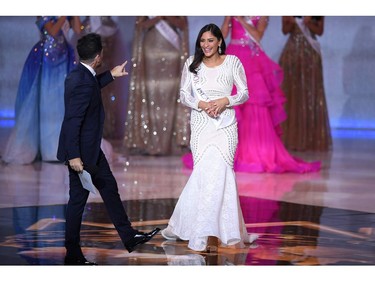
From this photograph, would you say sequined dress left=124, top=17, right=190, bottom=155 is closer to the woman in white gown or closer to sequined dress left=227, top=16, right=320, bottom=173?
sequined dress left=227, top=16, right=320, bottom=173

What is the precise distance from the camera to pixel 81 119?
486 cm

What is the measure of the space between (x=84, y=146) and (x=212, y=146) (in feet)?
2.33

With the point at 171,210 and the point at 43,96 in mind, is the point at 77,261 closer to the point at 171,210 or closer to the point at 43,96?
the point at 171,210

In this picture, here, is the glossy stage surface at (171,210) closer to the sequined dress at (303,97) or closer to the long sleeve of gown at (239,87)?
the long sleeve of gown at (239,87)

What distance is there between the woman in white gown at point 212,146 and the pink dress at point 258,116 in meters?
3.44

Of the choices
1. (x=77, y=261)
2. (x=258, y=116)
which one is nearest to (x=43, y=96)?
(x=258, y=116)

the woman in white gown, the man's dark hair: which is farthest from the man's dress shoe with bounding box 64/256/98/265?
the man's dark hair

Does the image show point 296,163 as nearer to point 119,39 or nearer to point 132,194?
point 132,194

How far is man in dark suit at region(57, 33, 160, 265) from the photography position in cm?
485

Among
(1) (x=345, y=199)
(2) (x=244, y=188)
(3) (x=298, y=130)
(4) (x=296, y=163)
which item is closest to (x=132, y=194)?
(2) (x=244, y=188)

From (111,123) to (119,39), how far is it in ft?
3.31

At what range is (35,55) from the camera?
951 cm

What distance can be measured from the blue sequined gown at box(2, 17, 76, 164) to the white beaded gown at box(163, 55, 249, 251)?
14.0 ft

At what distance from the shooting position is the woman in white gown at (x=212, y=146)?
204 inches
